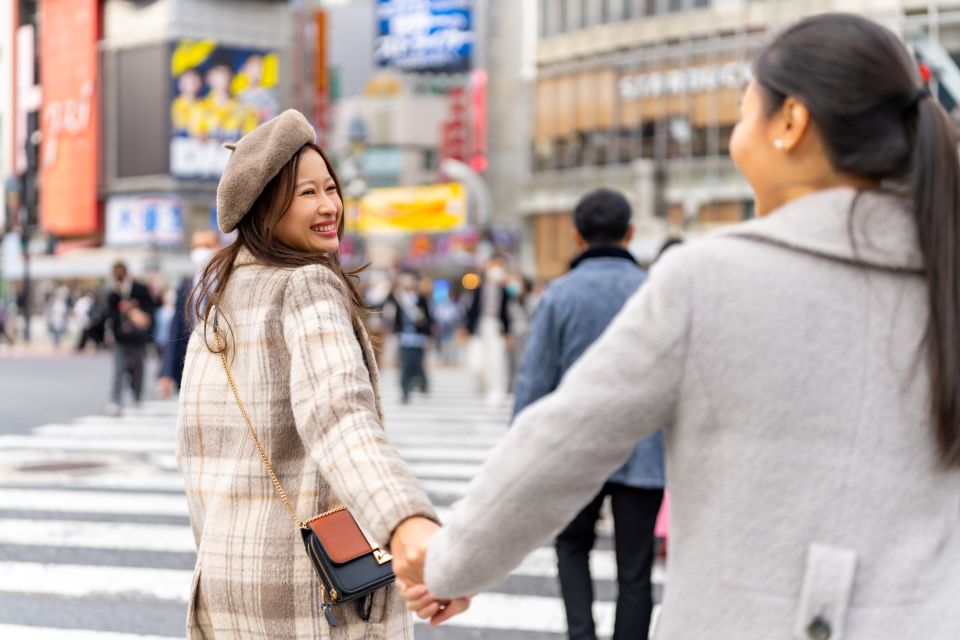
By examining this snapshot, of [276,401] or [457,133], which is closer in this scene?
[276,401]

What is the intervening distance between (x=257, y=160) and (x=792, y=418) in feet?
4.45

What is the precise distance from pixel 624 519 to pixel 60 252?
59.3m

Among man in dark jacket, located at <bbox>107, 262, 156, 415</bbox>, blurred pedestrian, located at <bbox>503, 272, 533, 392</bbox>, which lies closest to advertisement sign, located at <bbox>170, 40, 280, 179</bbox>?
blurred pedestrian, located at <bbox>503, 272, 533, 392</bbox>

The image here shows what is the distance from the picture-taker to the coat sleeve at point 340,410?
6.79 ft

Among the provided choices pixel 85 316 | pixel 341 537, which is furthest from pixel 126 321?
pixel 85 316

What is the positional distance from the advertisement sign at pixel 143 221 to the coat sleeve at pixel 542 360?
5129 centimetres

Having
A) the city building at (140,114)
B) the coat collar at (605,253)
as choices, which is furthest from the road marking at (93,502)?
the city building at (140,114)

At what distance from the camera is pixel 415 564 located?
193 centimetres

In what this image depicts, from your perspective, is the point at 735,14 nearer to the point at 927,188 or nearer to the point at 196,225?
the point at 196,225

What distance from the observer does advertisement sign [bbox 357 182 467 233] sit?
206 ft

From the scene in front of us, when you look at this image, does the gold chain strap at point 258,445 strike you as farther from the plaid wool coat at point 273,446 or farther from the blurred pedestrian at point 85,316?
the blurred pedestrian at point 85,316

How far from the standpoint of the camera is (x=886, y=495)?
1.56 metres

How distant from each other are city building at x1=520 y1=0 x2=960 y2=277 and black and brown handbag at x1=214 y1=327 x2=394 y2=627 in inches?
1349

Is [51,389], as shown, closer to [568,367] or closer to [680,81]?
[568,367]
